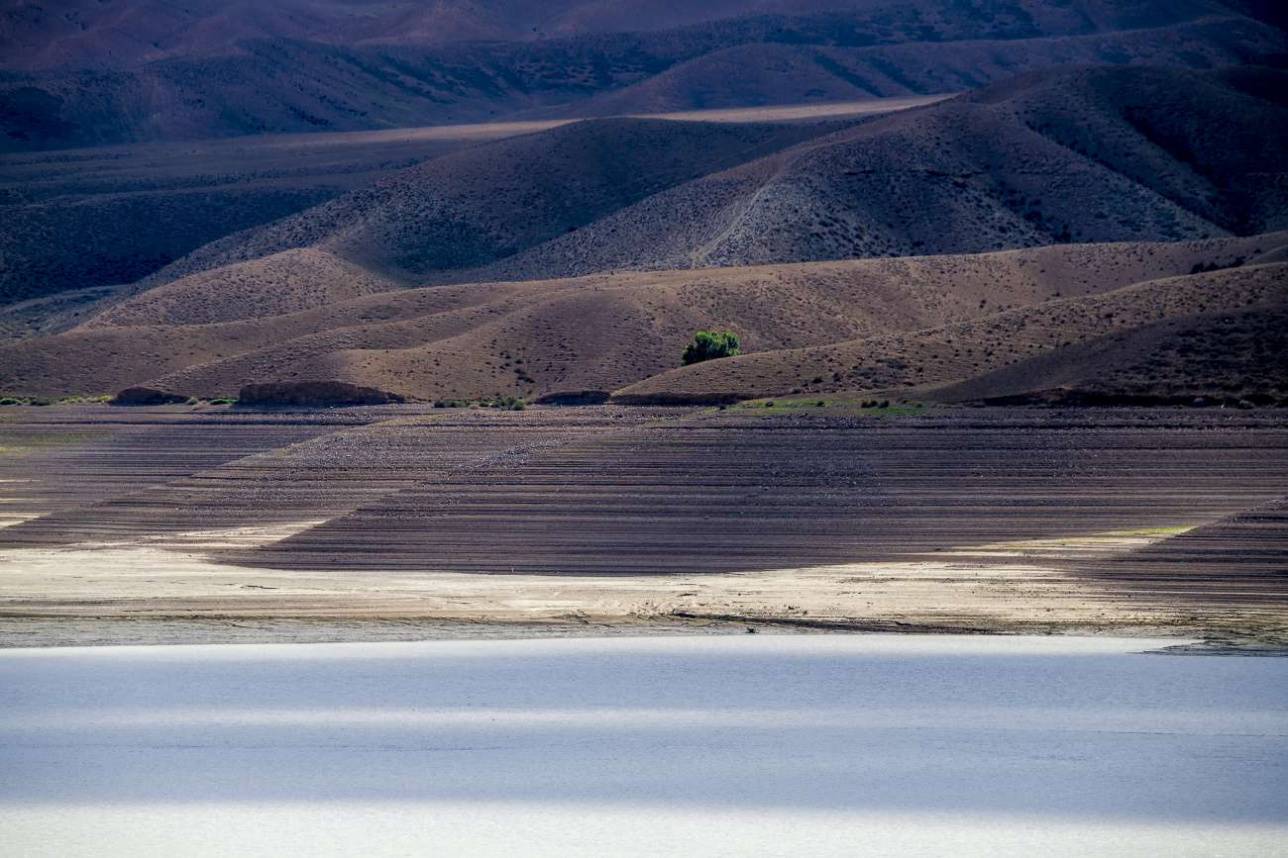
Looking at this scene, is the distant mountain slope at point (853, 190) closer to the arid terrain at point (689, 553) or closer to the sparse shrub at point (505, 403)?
the arid terrain at point (689, 553)

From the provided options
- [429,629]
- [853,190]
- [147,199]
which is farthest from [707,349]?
[147,199]

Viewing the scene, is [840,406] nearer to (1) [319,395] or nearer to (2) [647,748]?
(1) [319,395]

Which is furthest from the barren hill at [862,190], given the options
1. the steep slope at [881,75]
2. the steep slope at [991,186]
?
the steep slope at [881,75]

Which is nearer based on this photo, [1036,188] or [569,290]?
[569,290]

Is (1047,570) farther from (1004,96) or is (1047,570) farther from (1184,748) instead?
(1004,96)

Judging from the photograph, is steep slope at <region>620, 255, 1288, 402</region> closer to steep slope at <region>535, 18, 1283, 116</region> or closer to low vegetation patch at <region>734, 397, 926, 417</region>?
low vegetation patch at <region>734, 397, 926, 417</region>

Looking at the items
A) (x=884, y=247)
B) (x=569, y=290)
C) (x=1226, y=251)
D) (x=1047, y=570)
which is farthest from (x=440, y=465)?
(x=884, y=247)

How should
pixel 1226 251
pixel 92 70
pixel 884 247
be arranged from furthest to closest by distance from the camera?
pixel 92 70, pixel 884 247, pixel 1226 251
